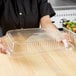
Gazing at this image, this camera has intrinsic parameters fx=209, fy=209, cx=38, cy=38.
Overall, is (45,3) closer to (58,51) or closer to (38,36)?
(38,36)

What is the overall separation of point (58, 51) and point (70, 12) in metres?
1.66

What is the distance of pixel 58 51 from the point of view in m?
0.97

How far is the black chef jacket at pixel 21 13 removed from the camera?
4.71ft

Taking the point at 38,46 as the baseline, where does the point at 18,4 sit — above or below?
above

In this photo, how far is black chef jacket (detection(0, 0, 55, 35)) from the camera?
4.71ft

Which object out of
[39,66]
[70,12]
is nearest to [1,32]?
[39,66]

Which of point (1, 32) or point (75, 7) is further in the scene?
point (75, 7)

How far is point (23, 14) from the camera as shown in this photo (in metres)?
1.46

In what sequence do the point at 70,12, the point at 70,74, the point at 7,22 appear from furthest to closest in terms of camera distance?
1. the point at 70,12
2. the point at 7,22
3. the point at 70,74

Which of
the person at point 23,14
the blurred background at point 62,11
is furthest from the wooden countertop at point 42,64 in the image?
the blurred background at point 62,11

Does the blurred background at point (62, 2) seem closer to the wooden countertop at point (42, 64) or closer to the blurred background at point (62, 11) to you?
the blurred background at point (62, 11)

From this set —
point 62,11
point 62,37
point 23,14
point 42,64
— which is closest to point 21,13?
point 23,14

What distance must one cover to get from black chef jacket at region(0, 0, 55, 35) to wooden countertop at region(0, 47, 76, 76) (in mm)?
554

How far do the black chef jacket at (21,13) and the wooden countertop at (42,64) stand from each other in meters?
0.55
